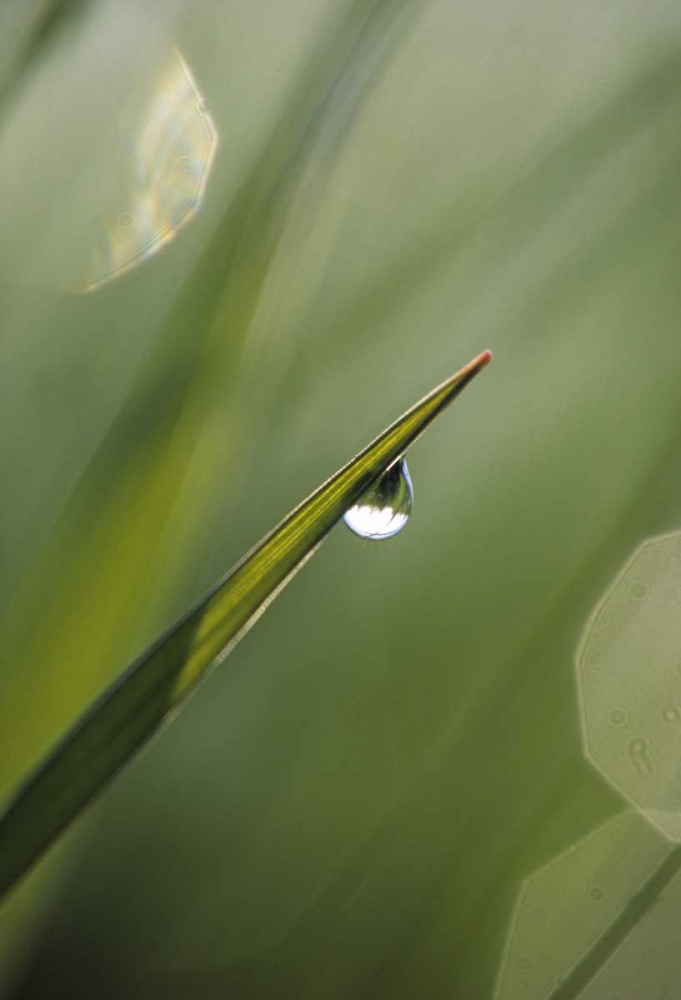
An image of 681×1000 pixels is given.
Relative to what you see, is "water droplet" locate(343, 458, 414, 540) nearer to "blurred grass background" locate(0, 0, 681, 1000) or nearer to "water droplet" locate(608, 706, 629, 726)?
"blurred grass background" locate(0, 0, 681, 1000)

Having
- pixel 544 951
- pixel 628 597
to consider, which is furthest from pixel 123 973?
pixel 628 597

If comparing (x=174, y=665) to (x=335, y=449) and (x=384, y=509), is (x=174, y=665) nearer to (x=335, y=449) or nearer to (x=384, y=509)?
(x=384, y=509)

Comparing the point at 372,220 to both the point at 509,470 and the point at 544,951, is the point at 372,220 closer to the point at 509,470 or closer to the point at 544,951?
the point at 509,470

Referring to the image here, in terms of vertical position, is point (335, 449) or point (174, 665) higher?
point (335, 449)

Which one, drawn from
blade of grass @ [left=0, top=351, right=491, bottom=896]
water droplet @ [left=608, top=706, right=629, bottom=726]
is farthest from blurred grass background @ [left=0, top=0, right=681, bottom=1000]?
blade of grass @ [left=0, top=351, right=491, bottom=896]

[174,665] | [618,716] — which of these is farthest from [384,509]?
[618,716]
